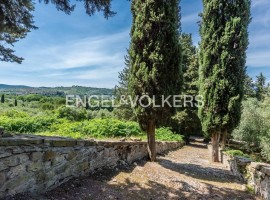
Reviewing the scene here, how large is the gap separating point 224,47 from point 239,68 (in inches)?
47.0

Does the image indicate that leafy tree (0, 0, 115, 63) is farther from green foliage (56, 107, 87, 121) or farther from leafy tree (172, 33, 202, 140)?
leafy tree (172, 33, 202, 140)

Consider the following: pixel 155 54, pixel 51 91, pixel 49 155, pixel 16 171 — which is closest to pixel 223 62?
pixel 155 54

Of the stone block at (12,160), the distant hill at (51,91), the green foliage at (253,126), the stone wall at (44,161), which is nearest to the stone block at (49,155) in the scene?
the stone wall at (44,161)

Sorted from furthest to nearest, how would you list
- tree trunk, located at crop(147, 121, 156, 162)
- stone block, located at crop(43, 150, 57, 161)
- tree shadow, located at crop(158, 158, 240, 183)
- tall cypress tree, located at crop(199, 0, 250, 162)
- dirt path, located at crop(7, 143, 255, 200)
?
tall cypress tree, located at crop(199, 0, 250, 162) < tree trunk, located at crop(147, 121, 156, 162) < tree shadow, located at crop(158, 158, 240, 183) < dirt path, located at crop(7, 143, 255, 200) < stone block, located at crop(43, 150, 57, 161)

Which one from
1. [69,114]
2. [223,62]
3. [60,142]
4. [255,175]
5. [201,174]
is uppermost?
[223,62]

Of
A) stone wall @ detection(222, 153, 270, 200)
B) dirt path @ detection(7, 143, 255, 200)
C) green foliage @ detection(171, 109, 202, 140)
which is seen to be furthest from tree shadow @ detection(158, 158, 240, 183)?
green foliage @ detection(171, 109, 202, 140)

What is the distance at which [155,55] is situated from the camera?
720 cm

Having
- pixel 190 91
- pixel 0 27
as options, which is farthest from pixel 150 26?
pixel 190 91

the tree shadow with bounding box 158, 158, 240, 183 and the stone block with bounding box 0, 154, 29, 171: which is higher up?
the stone block with bounding box 0, 154, 29, 171

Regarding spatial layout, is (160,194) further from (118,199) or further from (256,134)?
(256,134)

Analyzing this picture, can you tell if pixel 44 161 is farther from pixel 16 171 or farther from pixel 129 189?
pixel 129 189

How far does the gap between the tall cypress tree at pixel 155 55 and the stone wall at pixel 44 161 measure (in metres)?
2.41

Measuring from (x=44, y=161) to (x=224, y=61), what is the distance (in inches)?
384

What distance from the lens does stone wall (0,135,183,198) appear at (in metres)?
2.95
